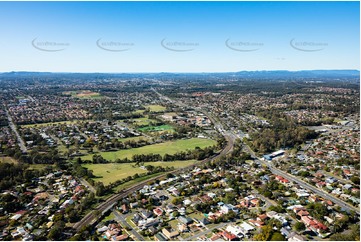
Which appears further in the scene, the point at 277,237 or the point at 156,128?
the point at 156,128

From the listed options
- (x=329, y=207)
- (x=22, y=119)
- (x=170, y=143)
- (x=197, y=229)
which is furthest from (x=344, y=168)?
(x=22, y=119)

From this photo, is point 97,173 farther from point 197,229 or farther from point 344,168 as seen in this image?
point 344,168

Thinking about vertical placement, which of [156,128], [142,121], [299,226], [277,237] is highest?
[142,121]

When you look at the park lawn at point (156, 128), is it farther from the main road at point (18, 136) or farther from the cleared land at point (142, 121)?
the main road at point (18, 136)

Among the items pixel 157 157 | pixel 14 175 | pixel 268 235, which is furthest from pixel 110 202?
pixel 268 235

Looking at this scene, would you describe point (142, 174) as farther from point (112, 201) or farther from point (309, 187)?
point (309, 187)

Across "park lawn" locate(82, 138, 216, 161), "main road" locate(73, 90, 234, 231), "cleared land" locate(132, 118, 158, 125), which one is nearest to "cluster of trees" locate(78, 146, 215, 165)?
"main road" locate(73, 90, 234, 231)

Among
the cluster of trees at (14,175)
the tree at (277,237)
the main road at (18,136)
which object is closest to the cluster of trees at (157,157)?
the cluster of trees at (14,175)
